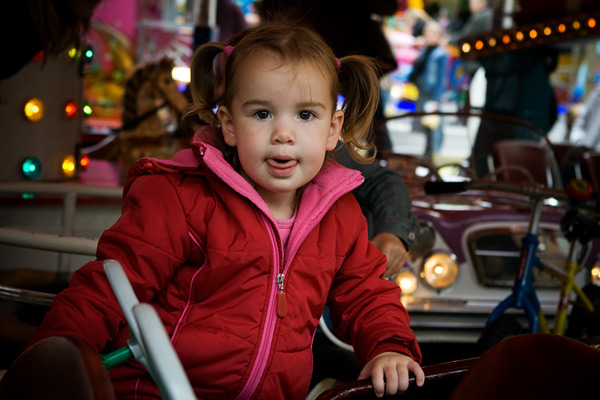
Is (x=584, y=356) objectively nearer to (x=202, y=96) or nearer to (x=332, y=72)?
(x=332, y=72)

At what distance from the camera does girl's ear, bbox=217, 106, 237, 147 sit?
4.58 feet

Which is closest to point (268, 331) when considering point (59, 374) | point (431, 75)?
point (59, 374)

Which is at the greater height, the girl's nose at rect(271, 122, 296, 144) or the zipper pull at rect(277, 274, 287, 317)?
the girl's nose at rect(271, 122, 296, 144)

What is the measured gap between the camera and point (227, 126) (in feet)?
4.64

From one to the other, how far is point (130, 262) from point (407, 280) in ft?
4.67

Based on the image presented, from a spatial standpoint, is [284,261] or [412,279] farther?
[412,279]

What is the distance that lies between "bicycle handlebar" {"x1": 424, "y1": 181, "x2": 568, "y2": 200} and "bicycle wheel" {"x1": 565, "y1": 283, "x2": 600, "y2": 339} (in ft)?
1.28

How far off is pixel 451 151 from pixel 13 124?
6.57 feet

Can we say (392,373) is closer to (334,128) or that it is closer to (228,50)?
(334,128)

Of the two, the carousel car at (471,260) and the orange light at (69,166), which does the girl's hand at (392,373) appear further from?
the orange light at (69,166)

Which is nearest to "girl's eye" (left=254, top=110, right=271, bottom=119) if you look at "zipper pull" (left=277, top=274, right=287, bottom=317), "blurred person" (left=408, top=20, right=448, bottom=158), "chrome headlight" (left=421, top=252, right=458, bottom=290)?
"zipper pull" (left=277, top=274, right=287, bottom=317)

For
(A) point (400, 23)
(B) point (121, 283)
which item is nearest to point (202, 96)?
(B) point (121, 283)

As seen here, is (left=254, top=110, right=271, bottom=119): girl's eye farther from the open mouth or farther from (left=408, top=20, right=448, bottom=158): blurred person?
(left=408, top=20, right=448, bottom=158): blurred person

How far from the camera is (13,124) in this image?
104 inches
